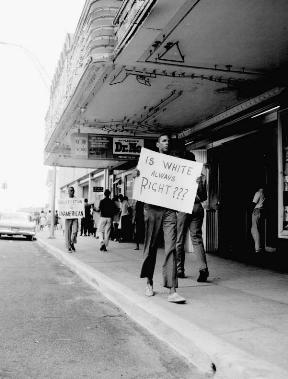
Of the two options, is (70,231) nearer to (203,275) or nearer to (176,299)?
(203,275)

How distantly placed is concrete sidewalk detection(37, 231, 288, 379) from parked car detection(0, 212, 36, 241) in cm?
1210

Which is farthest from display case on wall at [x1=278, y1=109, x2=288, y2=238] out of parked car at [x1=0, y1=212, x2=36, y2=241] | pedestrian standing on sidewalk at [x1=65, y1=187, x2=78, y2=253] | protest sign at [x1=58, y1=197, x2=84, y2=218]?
parked car at [x1=0, y1=212, x2=36, y2=241]

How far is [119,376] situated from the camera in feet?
10.6

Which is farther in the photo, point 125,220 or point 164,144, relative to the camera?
point 125,220

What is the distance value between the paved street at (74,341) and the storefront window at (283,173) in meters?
3.64

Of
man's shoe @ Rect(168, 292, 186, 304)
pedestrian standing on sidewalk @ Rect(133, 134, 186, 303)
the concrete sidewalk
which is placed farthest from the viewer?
pedestrian standing on sidewalk @ Rect(133, 134, 186, 303)

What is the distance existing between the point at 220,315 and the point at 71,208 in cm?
827

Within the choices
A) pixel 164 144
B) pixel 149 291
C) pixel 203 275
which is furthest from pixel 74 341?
pixel 203 275

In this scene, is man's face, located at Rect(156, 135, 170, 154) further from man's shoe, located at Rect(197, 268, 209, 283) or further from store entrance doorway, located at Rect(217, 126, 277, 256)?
store entrance doorway, located at Rect(217, 126, 277, 256)

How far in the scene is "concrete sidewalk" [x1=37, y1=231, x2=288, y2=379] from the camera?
327cm

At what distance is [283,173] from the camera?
26.6 feet

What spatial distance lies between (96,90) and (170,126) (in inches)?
169

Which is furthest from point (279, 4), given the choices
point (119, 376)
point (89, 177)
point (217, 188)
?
point (89, 177)

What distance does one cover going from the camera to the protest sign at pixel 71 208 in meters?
12.3
